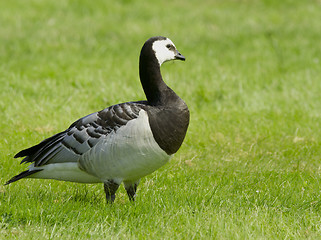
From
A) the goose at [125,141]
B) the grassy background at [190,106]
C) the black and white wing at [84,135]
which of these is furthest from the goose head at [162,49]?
the grassy background at [190,106]

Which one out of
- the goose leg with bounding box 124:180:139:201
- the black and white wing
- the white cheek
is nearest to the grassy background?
the goose leg with bounding box 124:180:139:201

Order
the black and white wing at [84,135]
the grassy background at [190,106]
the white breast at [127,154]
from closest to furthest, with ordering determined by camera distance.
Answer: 1. the grassy background at [190,106]
2. the white breast at [127,154]
3. the black and white wing at [84,135]

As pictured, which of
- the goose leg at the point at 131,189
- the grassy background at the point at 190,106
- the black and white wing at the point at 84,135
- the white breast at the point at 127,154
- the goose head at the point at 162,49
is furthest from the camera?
the goose leg at the point at 131,189

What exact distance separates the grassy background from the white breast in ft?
1.08

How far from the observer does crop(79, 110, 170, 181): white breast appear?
184 inches

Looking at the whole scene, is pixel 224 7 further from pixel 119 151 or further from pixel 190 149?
pixel 119 151

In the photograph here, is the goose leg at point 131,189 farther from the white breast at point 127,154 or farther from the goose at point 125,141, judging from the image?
the white breast at point 127,154

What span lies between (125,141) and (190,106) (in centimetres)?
391

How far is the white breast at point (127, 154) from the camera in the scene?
4680 mm

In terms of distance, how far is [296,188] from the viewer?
18.1ft

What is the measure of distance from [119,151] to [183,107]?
733 mm

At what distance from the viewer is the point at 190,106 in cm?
851

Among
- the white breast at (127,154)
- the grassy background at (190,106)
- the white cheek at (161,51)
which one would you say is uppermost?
the white cheek at (161,51)

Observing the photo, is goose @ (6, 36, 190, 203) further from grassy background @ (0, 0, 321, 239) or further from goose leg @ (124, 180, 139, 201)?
grassy background @ (0, 0, 321, 239)
